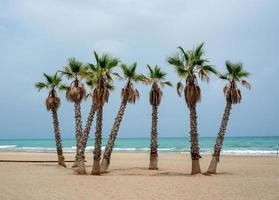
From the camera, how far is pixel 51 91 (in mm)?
34656

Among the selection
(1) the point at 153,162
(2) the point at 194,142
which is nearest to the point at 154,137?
(1) the point at 153,162

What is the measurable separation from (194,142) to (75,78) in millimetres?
9180

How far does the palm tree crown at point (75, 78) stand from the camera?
28.0 m

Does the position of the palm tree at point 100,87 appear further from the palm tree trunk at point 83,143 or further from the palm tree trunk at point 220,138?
the palm tree trunk at point 220,138

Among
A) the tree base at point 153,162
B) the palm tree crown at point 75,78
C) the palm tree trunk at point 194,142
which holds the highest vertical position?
the palm tree crown at point 75,78

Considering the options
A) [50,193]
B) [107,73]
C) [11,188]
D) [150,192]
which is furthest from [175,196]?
[107,73]

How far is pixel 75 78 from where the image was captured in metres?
28.6

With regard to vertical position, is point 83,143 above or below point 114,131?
below

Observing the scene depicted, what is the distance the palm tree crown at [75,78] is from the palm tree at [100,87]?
1.23 metres

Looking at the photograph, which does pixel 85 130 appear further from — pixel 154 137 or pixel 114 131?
pixel 154 137

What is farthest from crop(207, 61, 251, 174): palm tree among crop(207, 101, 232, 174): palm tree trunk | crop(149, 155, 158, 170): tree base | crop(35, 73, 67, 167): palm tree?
crop(35, 73, 67, 167): palm tree

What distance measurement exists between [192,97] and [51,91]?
1331 cm

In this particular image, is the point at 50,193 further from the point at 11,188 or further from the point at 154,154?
the point at 154,154

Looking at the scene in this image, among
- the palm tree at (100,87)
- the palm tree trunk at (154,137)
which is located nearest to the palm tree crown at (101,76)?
the palm tree at (100,87)
